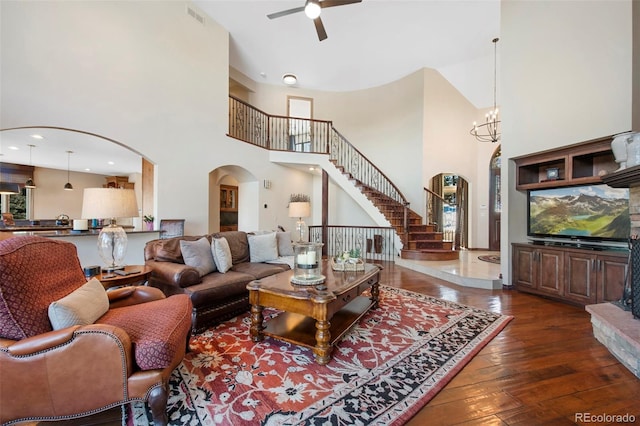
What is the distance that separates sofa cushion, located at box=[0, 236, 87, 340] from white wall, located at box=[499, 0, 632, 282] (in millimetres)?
5373

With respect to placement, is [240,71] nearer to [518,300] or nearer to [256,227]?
[256,227]

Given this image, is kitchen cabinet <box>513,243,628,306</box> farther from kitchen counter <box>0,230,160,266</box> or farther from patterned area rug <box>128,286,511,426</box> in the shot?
kitchen counter <box>0,230,160,266</box>

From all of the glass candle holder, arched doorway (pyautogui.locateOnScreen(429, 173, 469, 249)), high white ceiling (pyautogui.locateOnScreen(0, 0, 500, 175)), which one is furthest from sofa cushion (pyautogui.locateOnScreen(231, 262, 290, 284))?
arched doorway (pyautogui.locateOnScreen(429, 173, 469, 249))

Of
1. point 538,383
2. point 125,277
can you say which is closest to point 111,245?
point 125,277

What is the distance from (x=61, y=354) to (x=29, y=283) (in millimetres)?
496

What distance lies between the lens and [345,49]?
638 cm

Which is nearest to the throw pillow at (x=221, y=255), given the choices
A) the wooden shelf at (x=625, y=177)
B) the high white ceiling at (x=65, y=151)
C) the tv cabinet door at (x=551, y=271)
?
the high white ceiling at (x=65, y=151)

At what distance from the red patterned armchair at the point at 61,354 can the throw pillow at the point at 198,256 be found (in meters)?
1.36

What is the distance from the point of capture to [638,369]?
76.6 inches

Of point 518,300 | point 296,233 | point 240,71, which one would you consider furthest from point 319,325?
point 240,71

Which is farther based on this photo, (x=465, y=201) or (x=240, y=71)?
(x=465, y=201)

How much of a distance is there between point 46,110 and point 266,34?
436cm

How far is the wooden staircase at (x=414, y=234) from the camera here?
19.3 feet

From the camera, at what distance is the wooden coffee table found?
2084mm
